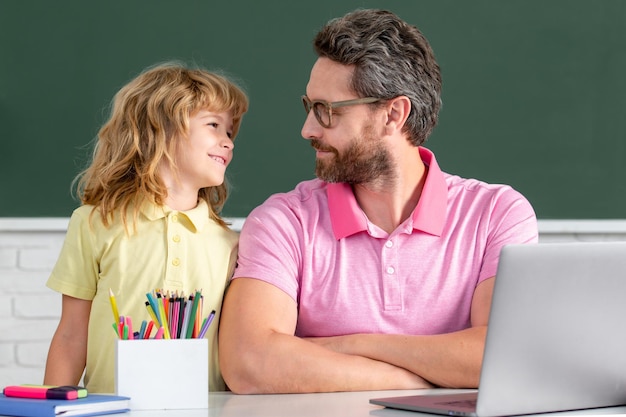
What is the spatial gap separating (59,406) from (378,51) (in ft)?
3.98

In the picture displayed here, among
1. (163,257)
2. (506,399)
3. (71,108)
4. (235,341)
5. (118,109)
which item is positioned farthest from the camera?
(71,108)

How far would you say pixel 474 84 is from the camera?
2.94 metres

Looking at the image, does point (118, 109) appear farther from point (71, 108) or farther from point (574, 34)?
point (574, 34)

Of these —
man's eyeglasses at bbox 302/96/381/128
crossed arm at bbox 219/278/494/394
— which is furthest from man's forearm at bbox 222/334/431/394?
man's eyeglasses at bbox 302/96/381/128

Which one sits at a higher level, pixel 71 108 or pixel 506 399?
pixel 71 108

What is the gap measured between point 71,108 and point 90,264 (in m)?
1.01

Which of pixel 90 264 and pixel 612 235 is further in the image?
pixel 612 235

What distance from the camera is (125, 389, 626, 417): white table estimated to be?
1283 mm

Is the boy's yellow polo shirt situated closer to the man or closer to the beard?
the man

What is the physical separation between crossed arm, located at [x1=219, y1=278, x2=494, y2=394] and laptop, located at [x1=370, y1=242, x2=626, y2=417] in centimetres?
46

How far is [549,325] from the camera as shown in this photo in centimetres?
118

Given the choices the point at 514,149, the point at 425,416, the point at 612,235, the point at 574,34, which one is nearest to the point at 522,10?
the point at 574,34

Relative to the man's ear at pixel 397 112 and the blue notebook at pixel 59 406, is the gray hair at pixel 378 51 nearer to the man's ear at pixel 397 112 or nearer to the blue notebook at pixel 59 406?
the man's ear at pixel 397 112

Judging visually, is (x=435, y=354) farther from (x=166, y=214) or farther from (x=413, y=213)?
(x=166, y=214)
